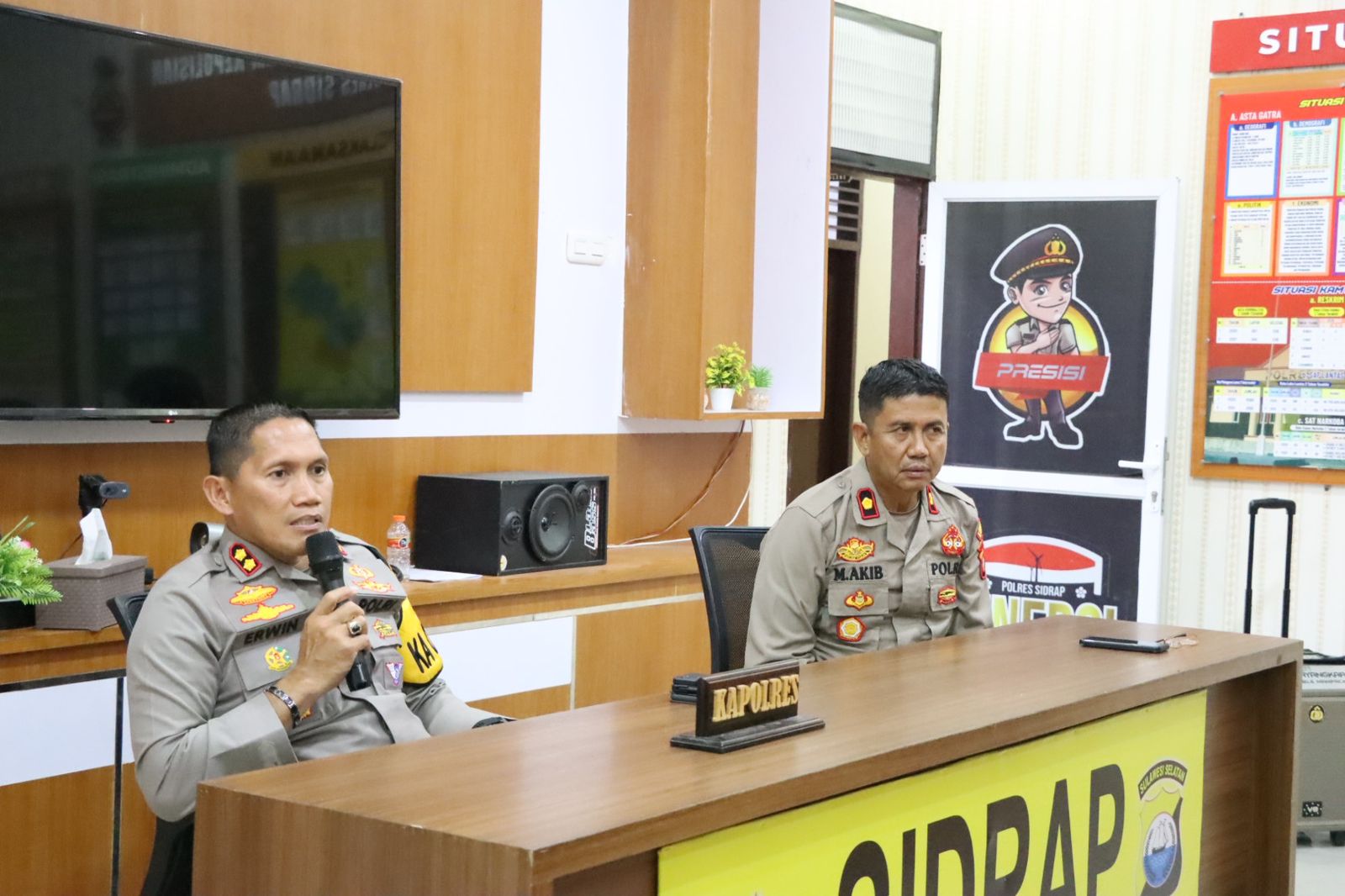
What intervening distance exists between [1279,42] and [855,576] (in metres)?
3.65

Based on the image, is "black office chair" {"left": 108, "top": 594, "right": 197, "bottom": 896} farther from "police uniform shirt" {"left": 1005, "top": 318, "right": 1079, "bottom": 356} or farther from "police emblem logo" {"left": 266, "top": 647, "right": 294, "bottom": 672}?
"police uniform shirt" {"left": 1005, "top": 318, "right": 1079, "bottom": 356}

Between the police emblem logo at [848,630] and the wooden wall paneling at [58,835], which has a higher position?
the police emblem logo at [848,630]

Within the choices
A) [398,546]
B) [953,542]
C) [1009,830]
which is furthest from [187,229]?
[1009,830]

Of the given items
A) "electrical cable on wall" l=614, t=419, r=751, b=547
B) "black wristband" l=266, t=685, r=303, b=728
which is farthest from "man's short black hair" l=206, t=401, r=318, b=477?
"electrical cable on wall" l=614, t=419, r=751, b=547

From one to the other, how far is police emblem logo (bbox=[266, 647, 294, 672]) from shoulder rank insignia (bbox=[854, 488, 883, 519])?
4.24ft

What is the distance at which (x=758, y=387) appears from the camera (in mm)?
5211

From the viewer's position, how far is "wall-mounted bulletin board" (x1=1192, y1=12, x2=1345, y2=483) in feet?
18.1

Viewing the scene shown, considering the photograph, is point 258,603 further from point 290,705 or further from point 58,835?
point 58,835

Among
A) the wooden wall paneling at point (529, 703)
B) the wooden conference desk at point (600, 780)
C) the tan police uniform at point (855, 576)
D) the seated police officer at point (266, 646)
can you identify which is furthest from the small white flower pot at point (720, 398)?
the seated police officer at point (266, 646)

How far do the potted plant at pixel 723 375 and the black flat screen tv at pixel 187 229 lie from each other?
1243 mm

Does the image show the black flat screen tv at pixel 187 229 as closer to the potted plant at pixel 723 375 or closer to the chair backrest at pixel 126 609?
the chair backrest at pixel 126 609

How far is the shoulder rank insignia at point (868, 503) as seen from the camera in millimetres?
3119

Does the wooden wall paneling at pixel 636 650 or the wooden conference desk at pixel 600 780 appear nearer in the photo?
the wooden conference desk at pixel 600 780

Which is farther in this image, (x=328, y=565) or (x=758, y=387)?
(x=758, y=387)
